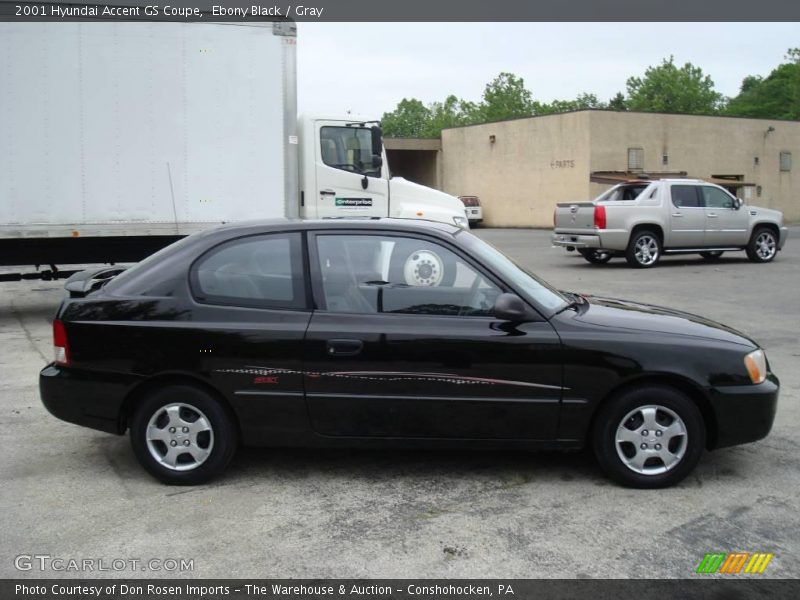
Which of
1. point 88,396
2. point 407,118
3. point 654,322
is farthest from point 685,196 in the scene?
point 407,118

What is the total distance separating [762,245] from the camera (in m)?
18.2

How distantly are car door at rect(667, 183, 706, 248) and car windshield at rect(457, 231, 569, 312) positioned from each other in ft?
43.6

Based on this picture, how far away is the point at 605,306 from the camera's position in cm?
508

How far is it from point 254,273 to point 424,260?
99cm

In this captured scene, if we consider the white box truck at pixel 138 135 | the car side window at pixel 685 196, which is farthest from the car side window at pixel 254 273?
the car side window at pixel 685 196

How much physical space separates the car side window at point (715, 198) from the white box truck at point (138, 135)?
1024 cm

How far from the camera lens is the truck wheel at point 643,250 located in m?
17.2

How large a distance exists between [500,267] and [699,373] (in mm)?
1253

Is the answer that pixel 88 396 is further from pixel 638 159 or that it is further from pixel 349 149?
pixel 638 159

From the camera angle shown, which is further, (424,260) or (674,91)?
(674,91)

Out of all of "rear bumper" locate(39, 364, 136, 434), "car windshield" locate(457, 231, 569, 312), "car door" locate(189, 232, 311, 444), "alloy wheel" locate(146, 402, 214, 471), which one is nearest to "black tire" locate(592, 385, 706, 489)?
"car windshield" locate(457, 231, 569, 312)

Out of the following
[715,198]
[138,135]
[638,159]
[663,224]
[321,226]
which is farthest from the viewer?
[638,159]

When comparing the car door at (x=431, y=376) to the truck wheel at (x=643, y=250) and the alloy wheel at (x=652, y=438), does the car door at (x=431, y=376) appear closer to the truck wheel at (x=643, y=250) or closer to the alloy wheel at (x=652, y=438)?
the alloy wheel at (x=652, y=438)
